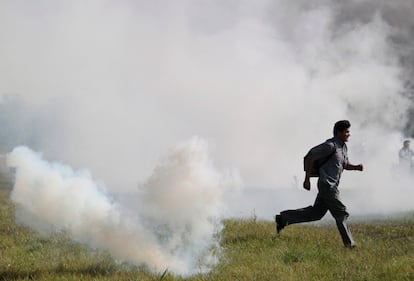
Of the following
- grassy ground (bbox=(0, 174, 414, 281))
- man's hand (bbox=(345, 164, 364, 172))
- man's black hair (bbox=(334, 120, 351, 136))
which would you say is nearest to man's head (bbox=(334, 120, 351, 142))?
man's black hair (bbox=(334, 120, 351, 136))

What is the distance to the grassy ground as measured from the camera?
6.85m

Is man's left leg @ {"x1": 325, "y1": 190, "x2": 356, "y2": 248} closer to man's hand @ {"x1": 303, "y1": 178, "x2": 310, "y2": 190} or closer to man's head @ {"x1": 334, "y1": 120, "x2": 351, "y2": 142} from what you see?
man's hand @ {"x1": 303, "y1": 178, "x2": 310, "y2": 190}

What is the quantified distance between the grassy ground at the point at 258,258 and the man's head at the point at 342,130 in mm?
2204

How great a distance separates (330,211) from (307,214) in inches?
23.8

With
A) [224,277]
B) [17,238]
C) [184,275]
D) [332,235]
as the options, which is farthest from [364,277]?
[17,238]

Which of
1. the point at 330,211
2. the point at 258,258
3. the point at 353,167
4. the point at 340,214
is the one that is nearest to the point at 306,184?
the point at 330,211

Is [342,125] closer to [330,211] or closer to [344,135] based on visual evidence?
[344,135]

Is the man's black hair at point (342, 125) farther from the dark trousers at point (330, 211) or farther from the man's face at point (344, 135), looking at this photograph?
the dark trousers at point (330, 211)

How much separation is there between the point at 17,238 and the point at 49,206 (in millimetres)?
2415

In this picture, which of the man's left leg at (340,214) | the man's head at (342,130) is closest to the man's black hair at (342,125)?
the man's head at (342,130)

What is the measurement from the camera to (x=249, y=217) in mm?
14078

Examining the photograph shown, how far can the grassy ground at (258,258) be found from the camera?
685 centimetres

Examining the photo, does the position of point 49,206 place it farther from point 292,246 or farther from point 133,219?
point 292,246

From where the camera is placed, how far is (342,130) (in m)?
9.48
